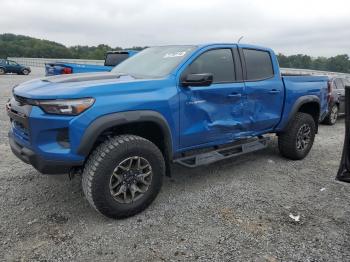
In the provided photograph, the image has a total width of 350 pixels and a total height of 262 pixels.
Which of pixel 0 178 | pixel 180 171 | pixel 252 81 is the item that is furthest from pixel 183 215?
pixel 0 178

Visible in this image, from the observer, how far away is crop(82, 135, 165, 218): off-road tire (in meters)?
3.59

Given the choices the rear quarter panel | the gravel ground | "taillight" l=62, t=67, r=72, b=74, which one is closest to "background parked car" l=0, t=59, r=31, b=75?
"taillight" l=62, t=67, r=72, b=74

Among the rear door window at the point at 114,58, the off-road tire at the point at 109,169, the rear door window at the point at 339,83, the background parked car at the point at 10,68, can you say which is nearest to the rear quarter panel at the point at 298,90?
the off-road tire at the point at 109,169

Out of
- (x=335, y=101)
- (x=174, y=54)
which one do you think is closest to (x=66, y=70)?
(x=174, y=54)

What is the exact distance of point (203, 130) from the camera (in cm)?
449

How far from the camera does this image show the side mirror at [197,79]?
407cm

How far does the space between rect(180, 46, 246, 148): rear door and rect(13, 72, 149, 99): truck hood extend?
0.70 metres

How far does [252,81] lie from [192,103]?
1319 mm

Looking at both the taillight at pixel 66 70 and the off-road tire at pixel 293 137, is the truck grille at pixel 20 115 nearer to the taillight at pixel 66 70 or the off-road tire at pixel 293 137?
the off-road tire at pixel 293 137

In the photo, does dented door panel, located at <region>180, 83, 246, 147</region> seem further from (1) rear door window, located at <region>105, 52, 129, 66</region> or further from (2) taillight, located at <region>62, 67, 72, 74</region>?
(2) taillight, located at <region>62, 67, 72, 74</region>

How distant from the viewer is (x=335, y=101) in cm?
1086

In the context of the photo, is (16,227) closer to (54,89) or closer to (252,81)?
(54,89)

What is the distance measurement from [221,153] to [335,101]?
731 centimetres

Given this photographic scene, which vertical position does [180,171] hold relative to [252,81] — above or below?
below
